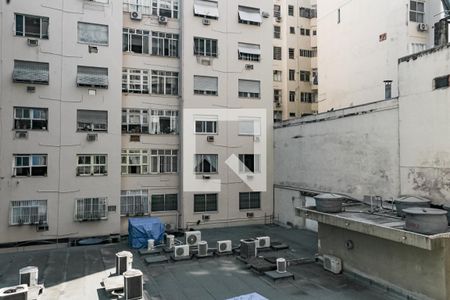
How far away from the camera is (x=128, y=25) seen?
75.2 ft

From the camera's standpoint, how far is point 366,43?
25000 millimetres

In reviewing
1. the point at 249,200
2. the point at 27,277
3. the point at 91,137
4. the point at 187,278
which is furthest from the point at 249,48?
the point at 27,277

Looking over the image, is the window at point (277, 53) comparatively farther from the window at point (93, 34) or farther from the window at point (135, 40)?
the window at point (93, 34)

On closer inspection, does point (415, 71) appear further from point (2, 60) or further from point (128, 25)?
point (2, 60)

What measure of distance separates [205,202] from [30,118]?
1177cm

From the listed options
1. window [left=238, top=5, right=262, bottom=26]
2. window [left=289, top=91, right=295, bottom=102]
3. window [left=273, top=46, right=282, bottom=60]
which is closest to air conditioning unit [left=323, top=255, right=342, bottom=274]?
window [left=238, top=5, right=262, bottom=26]

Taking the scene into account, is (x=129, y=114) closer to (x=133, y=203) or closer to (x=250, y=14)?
(x=133, y=203)

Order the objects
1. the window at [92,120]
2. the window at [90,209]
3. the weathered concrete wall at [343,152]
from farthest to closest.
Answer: the window at [92,120] < the window at [90,209] < the weathered concrete wall at [343,152]

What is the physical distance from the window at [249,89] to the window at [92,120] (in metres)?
9.41

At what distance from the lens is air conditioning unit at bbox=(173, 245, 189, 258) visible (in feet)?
55.9

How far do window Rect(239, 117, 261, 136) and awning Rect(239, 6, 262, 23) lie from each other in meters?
7.05

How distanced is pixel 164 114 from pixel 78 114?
5.31m

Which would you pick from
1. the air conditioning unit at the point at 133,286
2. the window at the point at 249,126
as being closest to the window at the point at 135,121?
the window at the point at 249,126

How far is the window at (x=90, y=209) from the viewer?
68.8ft
